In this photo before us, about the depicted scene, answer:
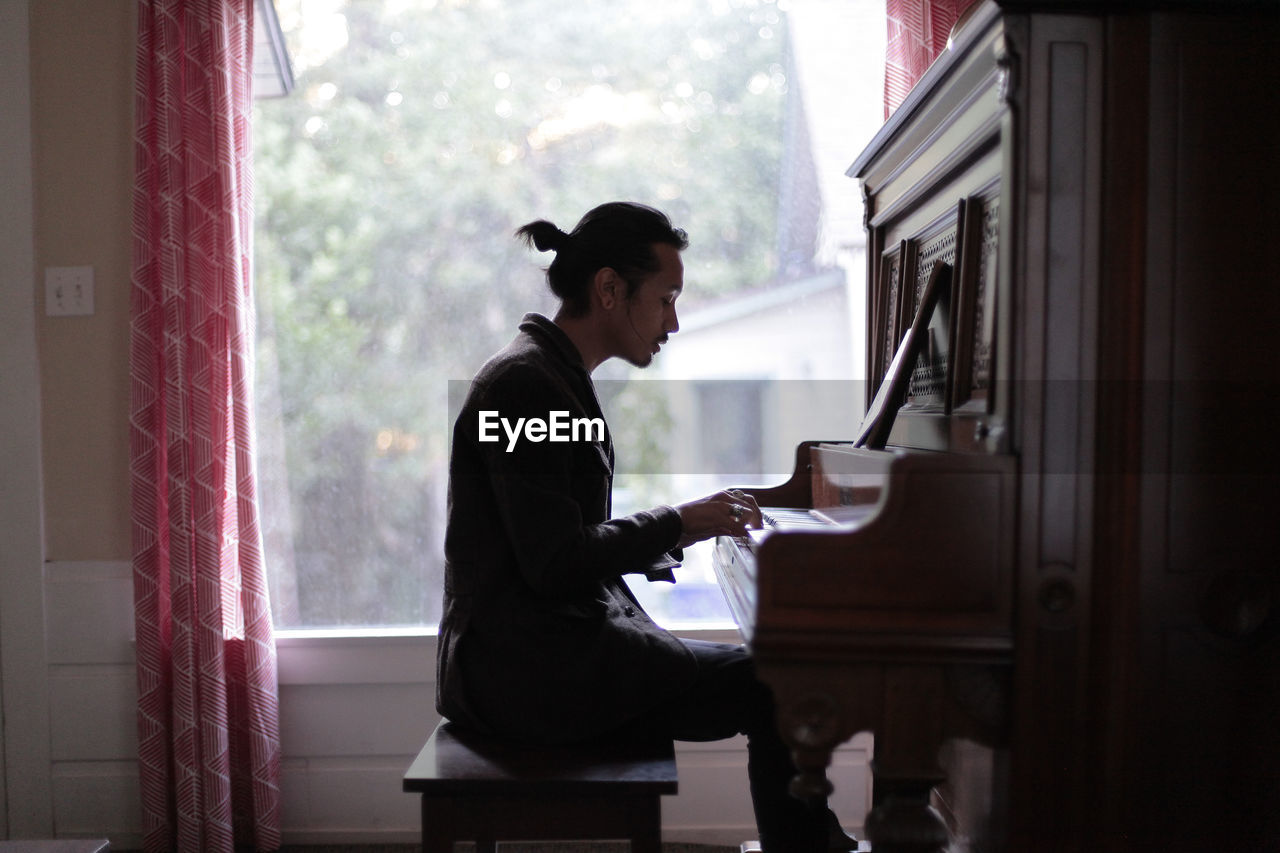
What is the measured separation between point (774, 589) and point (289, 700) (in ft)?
5.63

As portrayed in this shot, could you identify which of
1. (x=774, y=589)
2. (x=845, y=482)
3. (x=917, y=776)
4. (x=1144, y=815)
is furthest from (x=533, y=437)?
(x=1144, y=815)

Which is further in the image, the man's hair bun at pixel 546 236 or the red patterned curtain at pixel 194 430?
the red patterned curtain at pixel 194 430

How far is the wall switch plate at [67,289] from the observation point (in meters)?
2.45

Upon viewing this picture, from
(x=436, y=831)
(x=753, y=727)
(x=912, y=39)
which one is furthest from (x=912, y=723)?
(x=912, y=39)

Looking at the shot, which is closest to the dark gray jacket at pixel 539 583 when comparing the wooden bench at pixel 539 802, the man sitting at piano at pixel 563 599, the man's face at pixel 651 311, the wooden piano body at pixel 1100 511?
the man sitting at piano at pixel 563 599

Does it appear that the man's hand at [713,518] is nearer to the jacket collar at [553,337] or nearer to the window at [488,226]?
the jacket collar at [553,337]

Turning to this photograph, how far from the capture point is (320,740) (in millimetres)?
2516

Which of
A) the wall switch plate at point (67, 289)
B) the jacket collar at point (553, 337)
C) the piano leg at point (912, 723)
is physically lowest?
the piano leg at point (912, 723)

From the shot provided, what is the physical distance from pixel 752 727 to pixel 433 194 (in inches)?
62.3

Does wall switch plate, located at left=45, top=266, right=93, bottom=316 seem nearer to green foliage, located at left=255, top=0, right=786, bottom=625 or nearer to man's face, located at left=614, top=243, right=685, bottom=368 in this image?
green foliage, located at left=255, top=0, right=786, bottom=625

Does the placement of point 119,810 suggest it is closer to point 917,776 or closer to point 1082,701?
point 917,776

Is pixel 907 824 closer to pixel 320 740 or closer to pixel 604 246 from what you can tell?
pixel 604 246

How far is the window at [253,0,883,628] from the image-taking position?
257 cm

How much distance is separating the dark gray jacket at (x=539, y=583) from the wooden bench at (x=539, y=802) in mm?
118
